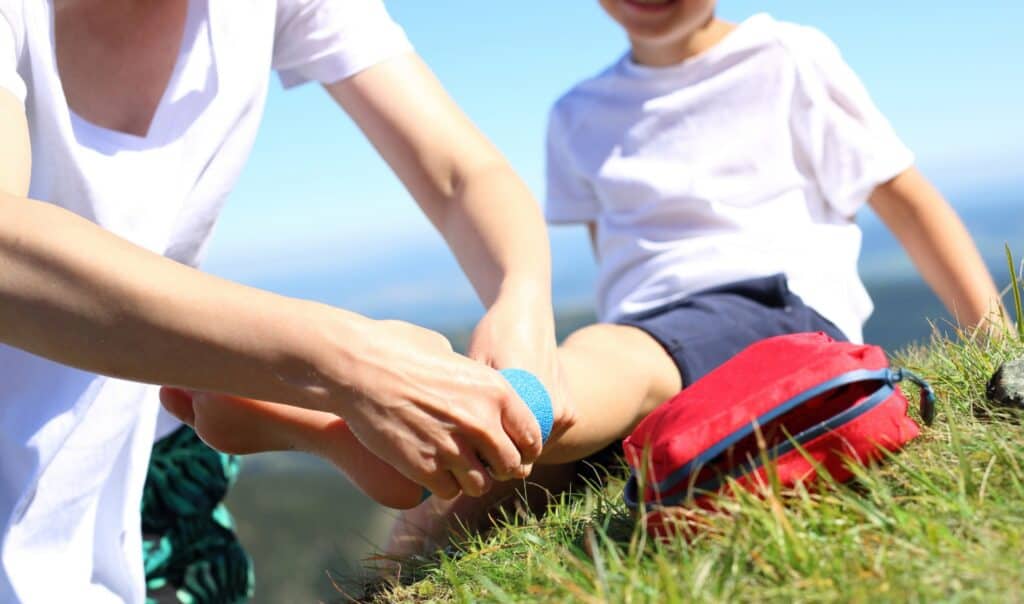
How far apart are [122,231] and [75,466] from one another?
1.65 feet

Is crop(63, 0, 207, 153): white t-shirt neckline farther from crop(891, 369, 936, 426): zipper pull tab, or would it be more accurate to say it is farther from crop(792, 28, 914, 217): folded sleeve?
crop(792, 28, 914, 217): folded sleeve

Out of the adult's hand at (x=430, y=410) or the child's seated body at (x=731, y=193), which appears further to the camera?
the child's seated body at (x=731, y=193)

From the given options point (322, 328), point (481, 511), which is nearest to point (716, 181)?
point (481, 511)

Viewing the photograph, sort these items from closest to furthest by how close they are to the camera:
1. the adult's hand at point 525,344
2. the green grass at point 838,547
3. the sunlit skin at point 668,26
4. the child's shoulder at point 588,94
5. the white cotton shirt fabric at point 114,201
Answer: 1. the green grass at point 838,547
2. the adult's hand at point 525,344
3. the white cotton shirt fabric at point 114,201
4. the sunlit skin at point 668,26
5. the child's shoulder at point 588,94

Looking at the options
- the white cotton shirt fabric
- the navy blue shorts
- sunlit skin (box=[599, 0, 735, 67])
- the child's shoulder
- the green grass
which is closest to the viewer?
the green grass

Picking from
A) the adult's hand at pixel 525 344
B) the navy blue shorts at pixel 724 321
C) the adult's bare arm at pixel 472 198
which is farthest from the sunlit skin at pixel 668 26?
the adult's hand at pixel 525 344

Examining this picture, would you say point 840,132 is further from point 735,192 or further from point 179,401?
point 179,401

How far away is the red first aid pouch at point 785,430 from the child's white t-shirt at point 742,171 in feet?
4.00

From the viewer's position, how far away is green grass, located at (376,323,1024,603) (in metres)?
1.18

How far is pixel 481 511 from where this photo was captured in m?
2.19

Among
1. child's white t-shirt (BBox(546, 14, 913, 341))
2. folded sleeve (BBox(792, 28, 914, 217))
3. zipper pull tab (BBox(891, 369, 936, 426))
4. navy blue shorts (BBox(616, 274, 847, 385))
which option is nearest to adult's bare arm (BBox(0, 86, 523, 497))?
zipper pull tab (BBox(891, 369, 936, 426))

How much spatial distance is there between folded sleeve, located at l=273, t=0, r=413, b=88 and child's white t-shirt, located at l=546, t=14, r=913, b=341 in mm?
998

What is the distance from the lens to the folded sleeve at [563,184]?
11.4ft

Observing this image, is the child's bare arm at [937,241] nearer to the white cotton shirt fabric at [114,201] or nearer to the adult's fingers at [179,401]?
the white cotton shirt fabric at [114,201]
